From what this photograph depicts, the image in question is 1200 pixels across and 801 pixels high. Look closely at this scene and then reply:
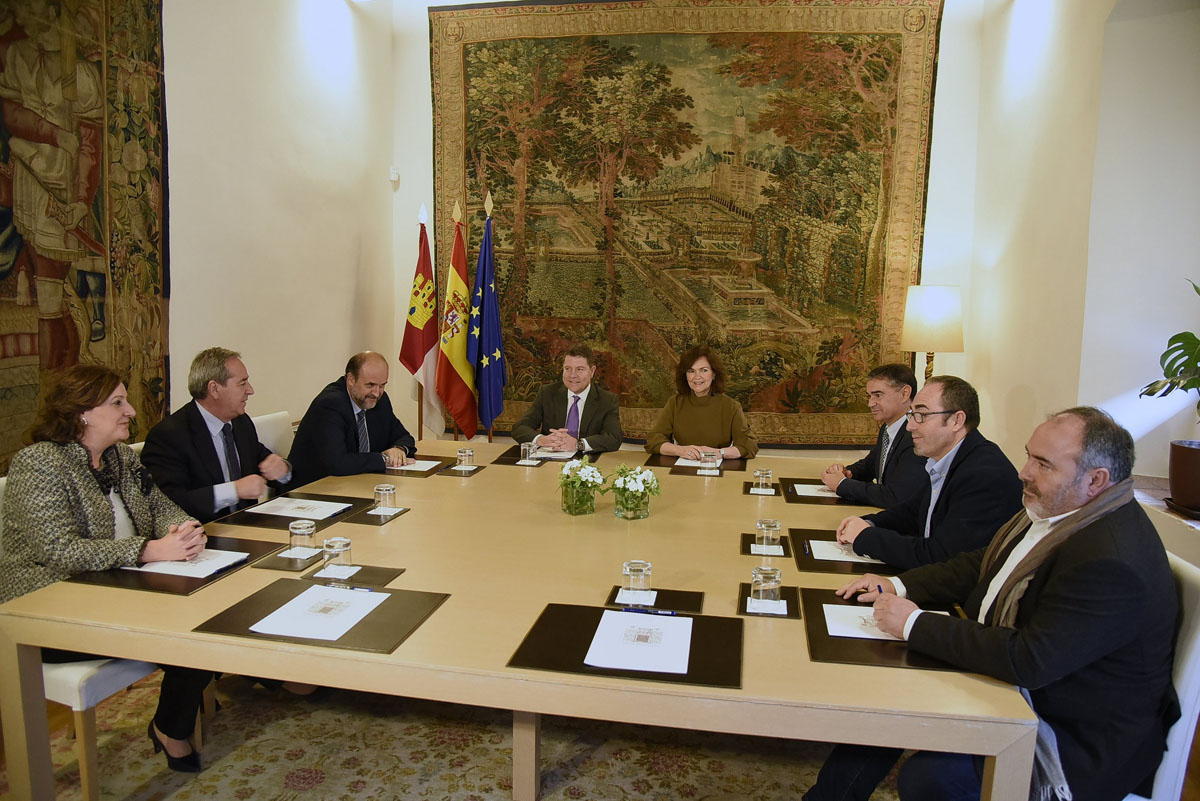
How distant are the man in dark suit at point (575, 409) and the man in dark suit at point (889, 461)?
1.35 m

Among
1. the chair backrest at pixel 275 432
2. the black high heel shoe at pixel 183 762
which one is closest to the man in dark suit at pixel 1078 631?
the black high heel shoe at pixel 183 762

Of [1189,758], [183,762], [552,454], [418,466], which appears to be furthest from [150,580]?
[1189,758]

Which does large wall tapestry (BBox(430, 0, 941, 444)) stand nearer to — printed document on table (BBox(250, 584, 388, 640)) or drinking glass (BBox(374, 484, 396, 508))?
drinking glass (BBox(374, 484, 396, 508))

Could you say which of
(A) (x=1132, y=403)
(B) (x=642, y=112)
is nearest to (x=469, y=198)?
(B) (x=642, y=112)

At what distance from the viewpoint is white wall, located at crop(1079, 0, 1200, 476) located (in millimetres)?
3773

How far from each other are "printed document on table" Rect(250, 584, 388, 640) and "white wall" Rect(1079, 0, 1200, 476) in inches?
142

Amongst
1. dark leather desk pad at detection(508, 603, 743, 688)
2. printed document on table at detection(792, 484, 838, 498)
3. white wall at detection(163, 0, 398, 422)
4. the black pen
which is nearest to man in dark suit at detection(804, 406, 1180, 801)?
dark leather desk pad at detection(508, 603, 743, 688)

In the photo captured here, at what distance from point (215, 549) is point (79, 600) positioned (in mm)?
443

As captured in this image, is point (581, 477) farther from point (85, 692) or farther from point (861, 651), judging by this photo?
point (85, 692)

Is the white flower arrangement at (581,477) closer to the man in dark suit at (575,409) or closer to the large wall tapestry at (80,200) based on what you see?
the man in dark suit at (575,409)

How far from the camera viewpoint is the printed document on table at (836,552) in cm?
243

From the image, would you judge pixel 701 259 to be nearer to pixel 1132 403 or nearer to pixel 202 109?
pixel 1132 403

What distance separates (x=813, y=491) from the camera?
334cm

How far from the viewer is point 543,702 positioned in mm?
1648
